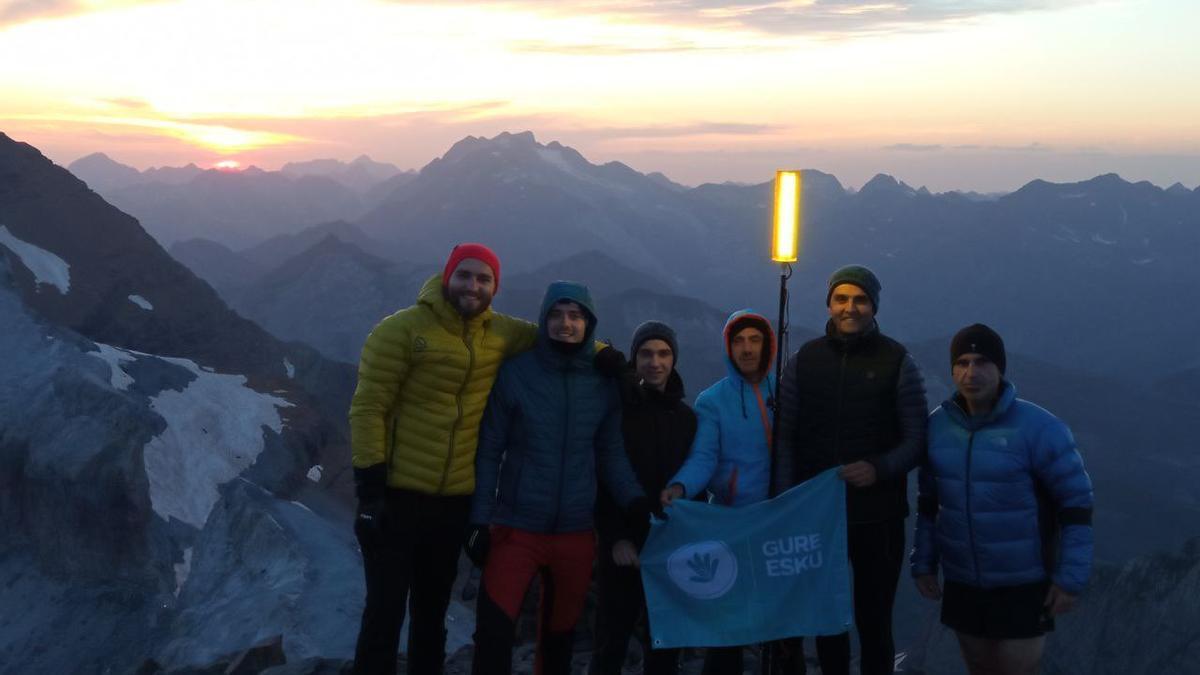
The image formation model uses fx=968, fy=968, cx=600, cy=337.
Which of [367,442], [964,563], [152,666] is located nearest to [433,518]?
[367,442]

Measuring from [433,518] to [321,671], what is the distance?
165 inches

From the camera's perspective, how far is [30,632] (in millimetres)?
31391

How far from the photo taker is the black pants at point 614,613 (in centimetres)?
715

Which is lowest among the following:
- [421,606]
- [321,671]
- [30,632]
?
[30,632]

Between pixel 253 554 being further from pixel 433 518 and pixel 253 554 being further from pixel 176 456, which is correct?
pixel 433 518

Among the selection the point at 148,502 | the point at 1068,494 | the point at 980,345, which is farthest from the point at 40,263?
the point at 1068,494

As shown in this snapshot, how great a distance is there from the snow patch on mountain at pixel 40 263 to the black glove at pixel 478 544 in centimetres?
5341

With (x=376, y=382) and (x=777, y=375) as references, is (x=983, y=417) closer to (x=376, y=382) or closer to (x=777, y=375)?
(x=777, y=375)

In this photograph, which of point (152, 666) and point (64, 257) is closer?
point (152, 666)

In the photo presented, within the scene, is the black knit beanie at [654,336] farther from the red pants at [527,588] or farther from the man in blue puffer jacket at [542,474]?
the red pants at [527,588]

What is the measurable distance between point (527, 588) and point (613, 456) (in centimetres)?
Result: 113

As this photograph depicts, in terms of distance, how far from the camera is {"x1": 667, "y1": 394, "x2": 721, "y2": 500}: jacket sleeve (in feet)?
23.3

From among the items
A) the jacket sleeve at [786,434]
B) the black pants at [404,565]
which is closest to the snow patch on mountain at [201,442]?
the black pants at [404,565]

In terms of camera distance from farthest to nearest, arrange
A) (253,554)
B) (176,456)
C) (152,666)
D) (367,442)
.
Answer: (176,456) → (253,554) → (152,666) → (367,442)
